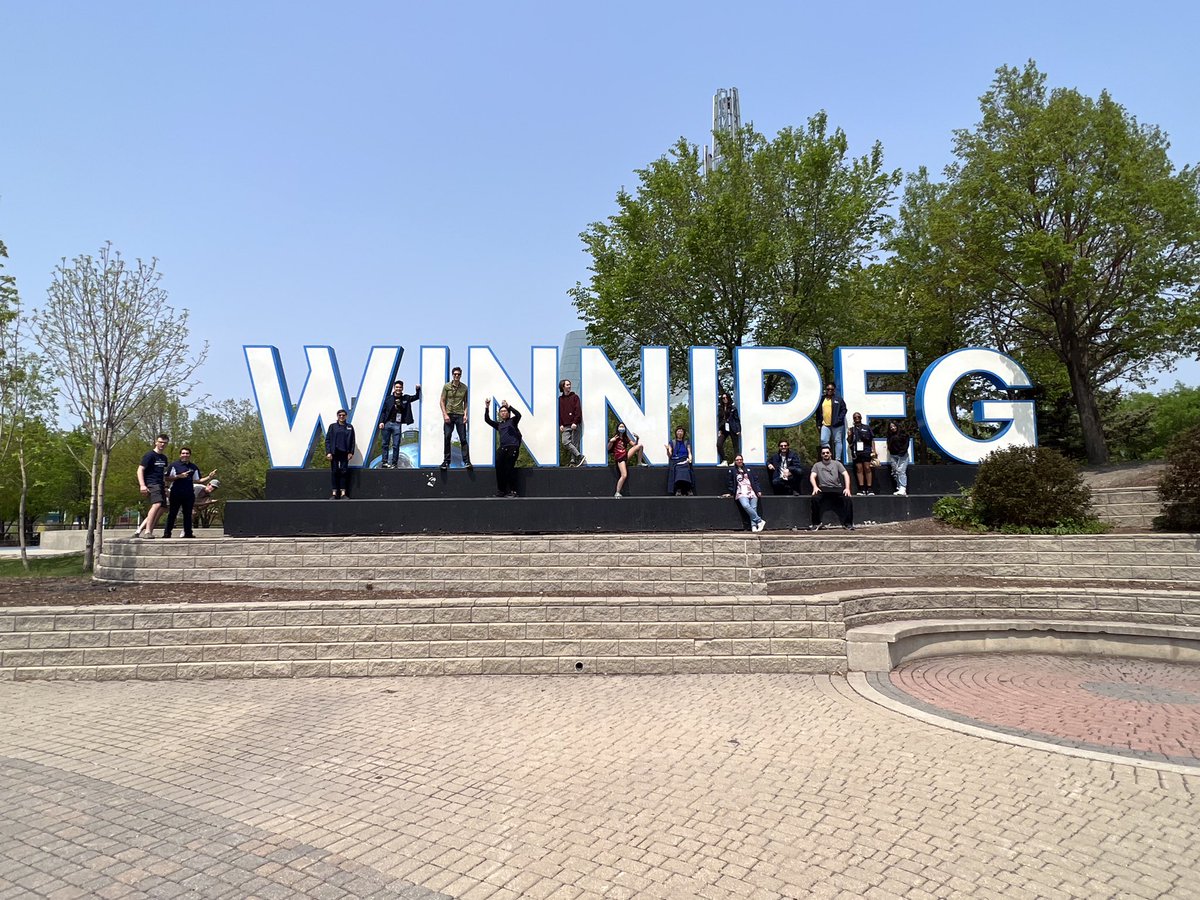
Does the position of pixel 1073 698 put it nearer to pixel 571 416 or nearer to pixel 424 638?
pixel 424 638

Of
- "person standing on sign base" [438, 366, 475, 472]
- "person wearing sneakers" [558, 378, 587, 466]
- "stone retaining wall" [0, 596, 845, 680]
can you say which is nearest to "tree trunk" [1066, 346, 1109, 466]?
"person wearing sneakers" [558, 378, 587, 466]

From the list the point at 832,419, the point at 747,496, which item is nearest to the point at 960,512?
the point at 832,419

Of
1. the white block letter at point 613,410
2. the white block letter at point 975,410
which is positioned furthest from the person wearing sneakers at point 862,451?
the white block letter at point 613,410

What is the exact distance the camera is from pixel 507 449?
14008mm

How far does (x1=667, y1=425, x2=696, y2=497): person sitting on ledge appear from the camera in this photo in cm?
1486

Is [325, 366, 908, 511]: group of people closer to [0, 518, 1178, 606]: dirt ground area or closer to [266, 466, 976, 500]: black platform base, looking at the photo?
[266, 466, 976, 500]: black platform base

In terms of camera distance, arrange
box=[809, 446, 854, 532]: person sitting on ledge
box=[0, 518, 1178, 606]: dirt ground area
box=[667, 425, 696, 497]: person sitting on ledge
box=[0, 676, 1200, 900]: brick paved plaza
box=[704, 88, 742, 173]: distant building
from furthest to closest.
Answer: box=[704, 88, 742, 173]: distant building, box=[667, 425, 696, 497]: person sitting on ledge, box=[809, 446, 854, 532]: person sitting on ledge, box=[0, 518, 1178, 606]: dirt ground area, box=[0, 676, 1200, 900]: brick paved plaza

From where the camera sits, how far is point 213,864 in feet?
11.5

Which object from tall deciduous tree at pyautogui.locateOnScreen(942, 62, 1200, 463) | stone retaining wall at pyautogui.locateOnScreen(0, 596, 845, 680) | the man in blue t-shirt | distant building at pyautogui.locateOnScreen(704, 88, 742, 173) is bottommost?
stone retaining wall at pyautogui.locateOnScreen(0, 596, 845, 680)

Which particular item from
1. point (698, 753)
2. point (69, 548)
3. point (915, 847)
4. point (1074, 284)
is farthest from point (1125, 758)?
point (69, 548)

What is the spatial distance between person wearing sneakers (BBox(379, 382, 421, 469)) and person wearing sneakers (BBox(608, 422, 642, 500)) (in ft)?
14.3

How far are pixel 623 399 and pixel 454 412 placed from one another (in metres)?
3.81

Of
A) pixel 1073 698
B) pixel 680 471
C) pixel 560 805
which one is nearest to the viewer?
pixel 560 805

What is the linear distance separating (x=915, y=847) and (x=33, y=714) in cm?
722
